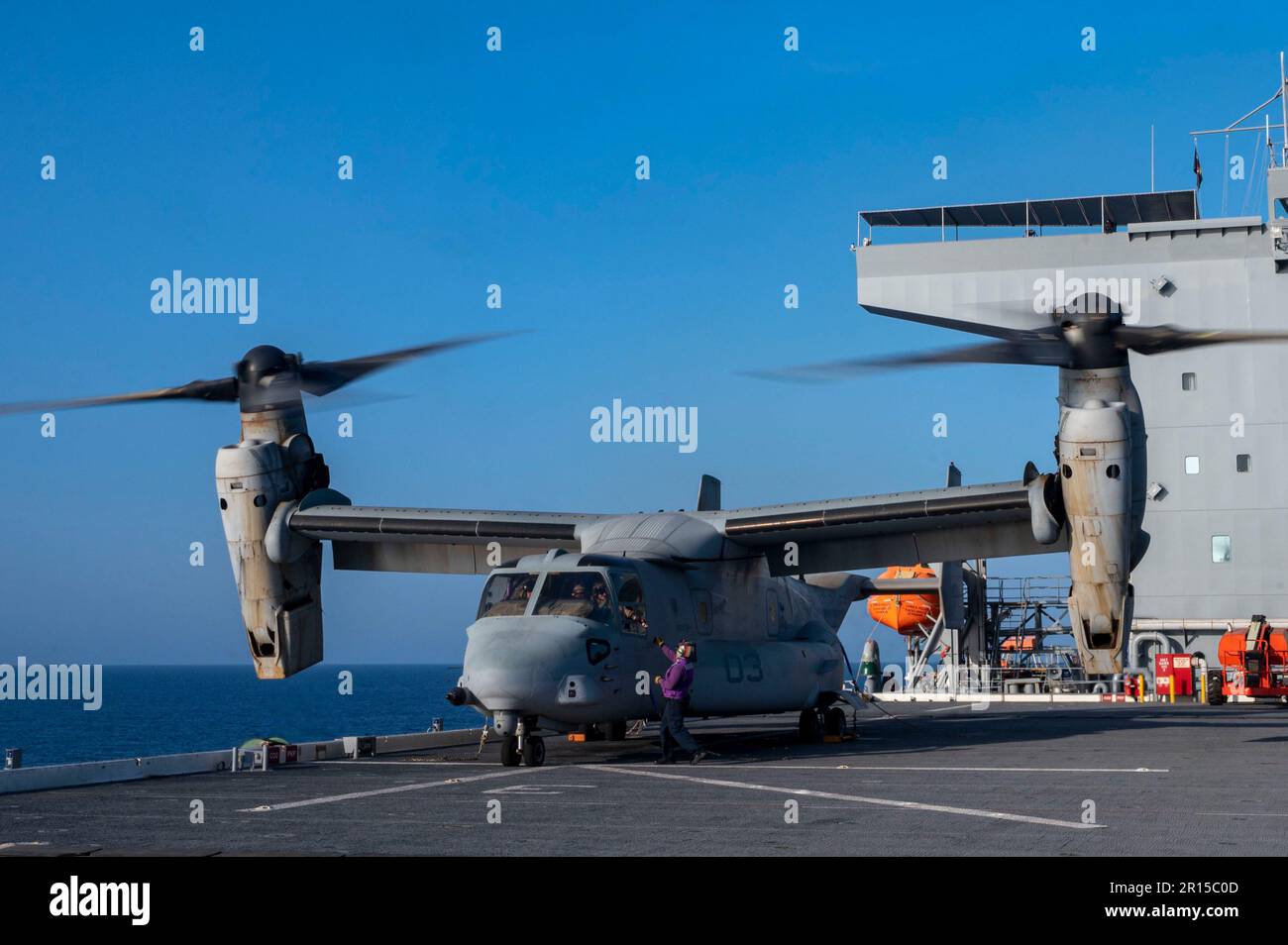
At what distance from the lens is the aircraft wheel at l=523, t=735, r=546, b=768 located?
17156 millimetres

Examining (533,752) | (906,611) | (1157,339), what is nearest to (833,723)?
(533,752)

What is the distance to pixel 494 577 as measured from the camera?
60.3ft

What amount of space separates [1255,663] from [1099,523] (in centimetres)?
1965

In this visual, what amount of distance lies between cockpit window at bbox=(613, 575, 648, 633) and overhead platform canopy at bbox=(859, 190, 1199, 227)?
26.4m

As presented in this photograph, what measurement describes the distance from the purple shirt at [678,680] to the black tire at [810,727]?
5.46 metres

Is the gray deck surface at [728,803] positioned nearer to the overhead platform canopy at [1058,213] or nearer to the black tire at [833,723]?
the black tire at [833,723]

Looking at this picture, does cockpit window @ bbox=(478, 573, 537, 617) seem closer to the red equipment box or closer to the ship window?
the red equipment box

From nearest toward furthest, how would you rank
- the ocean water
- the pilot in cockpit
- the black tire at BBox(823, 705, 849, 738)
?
the pilot in cockpit, the black tire at BBox(823, 705, 849, 738), the ocean water

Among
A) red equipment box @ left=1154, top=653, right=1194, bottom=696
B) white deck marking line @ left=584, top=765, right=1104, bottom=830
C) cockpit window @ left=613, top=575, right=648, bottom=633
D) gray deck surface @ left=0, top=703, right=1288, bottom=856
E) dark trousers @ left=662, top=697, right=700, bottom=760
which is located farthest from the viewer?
red equipment box @ left=1154, top=653, right=1194, bottom=696

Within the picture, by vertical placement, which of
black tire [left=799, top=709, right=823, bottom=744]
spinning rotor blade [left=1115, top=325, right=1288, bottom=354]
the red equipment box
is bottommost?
the red equipment box

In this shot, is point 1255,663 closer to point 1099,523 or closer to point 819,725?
point 819,725

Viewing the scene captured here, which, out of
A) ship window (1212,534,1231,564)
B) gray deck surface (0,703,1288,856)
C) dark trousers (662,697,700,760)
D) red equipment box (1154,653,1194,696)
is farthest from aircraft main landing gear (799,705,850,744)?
ship window (1212,534,1231,564)

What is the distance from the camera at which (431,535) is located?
22109 mm

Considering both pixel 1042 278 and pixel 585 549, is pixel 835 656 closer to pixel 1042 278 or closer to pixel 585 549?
pixel 585 549
